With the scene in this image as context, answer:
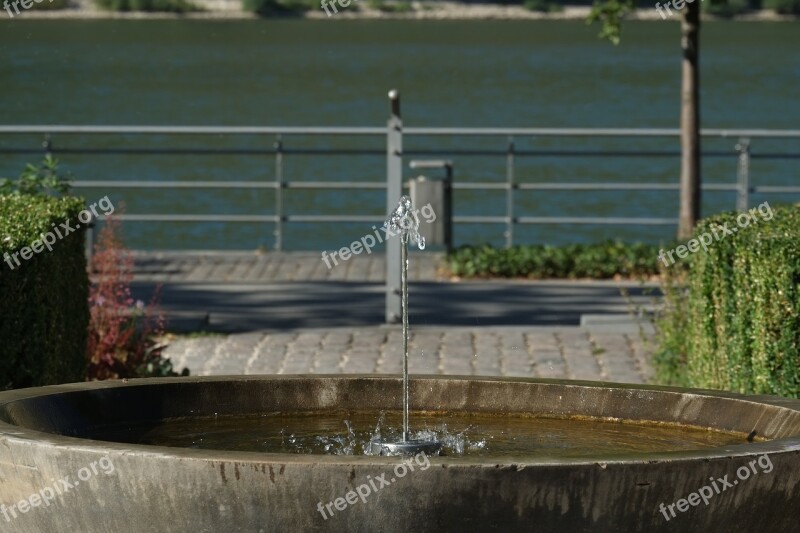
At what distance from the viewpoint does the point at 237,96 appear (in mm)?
54156

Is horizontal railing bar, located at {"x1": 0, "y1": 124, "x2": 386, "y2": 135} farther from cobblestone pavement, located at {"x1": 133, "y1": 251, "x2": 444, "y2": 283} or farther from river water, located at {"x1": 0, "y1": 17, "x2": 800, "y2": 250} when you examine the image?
cobblestone pavement, located at {"x1": 133, "y1": 251, "x2": 444, "y2": 283}

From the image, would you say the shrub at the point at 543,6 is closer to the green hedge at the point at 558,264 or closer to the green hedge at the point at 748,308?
the green hedge at the point at 558,264

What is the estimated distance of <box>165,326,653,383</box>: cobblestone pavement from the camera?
9.70 m

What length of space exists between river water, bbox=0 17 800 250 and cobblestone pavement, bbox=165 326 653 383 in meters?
5.70

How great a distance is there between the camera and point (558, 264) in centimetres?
1395

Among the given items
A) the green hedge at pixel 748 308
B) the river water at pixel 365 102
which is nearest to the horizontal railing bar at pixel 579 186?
the river water at pixel 365 102

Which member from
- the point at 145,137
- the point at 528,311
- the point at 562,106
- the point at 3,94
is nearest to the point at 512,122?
the point at 562,106

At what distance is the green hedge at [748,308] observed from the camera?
6.49 metres

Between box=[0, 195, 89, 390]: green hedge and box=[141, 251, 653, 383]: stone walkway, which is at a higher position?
box=[0, 195, 89, 390]: green hedge

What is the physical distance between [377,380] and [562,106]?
1771 inches

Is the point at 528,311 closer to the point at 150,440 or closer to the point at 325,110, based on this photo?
the point at 150,440

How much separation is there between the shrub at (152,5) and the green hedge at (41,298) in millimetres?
52229

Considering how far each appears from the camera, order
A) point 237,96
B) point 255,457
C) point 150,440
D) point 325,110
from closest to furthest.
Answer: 1. point 255,457
2. point 150,440
3. point 325,110
4. point 237,96

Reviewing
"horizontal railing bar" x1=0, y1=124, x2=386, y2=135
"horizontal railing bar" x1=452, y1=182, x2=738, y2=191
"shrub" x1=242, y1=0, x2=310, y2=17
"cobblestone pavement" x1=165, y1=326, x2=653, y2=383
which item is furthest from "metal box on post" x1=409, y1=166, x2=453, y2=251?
"shrub" x1=242, y1=0, x2=310, y2=17
